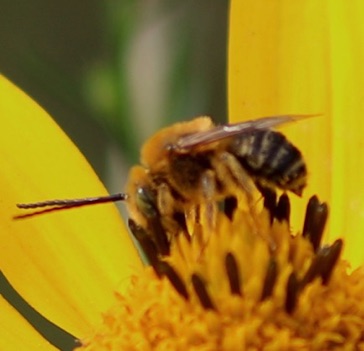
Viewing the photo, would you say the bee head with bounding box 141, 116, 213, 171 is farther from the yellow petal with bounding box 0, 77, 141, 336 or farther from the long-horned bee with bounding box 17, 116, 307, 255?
the yellow petal with bounding box 0, 77, 141, 336

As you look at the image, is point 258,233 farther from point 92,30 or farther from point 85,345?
point 92,30

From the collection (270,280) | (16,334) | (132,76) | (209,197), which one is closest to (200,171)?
(209,197)

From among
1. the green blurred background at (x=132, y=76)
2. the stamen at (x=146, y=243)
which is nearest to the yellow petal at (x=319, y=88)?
the green blurred background at (x=132, y=76)

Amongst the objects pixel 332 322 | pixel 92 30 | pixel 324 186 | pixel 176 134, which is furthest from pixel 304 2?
pixel 92 30

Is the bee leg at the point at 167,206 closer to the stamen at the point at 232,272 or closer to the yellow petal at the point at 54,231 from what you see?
the stamen at the point at 232,272

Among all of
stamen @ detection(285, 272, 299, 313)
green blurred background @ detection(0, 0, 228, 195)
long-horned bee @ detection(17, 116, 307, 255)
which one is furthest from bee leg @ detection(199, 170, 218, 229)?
green blurred background @ detection(0, 0, 228, 195)

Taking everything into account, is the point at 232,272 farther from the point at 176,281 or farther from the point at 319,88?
the point at 319,88
